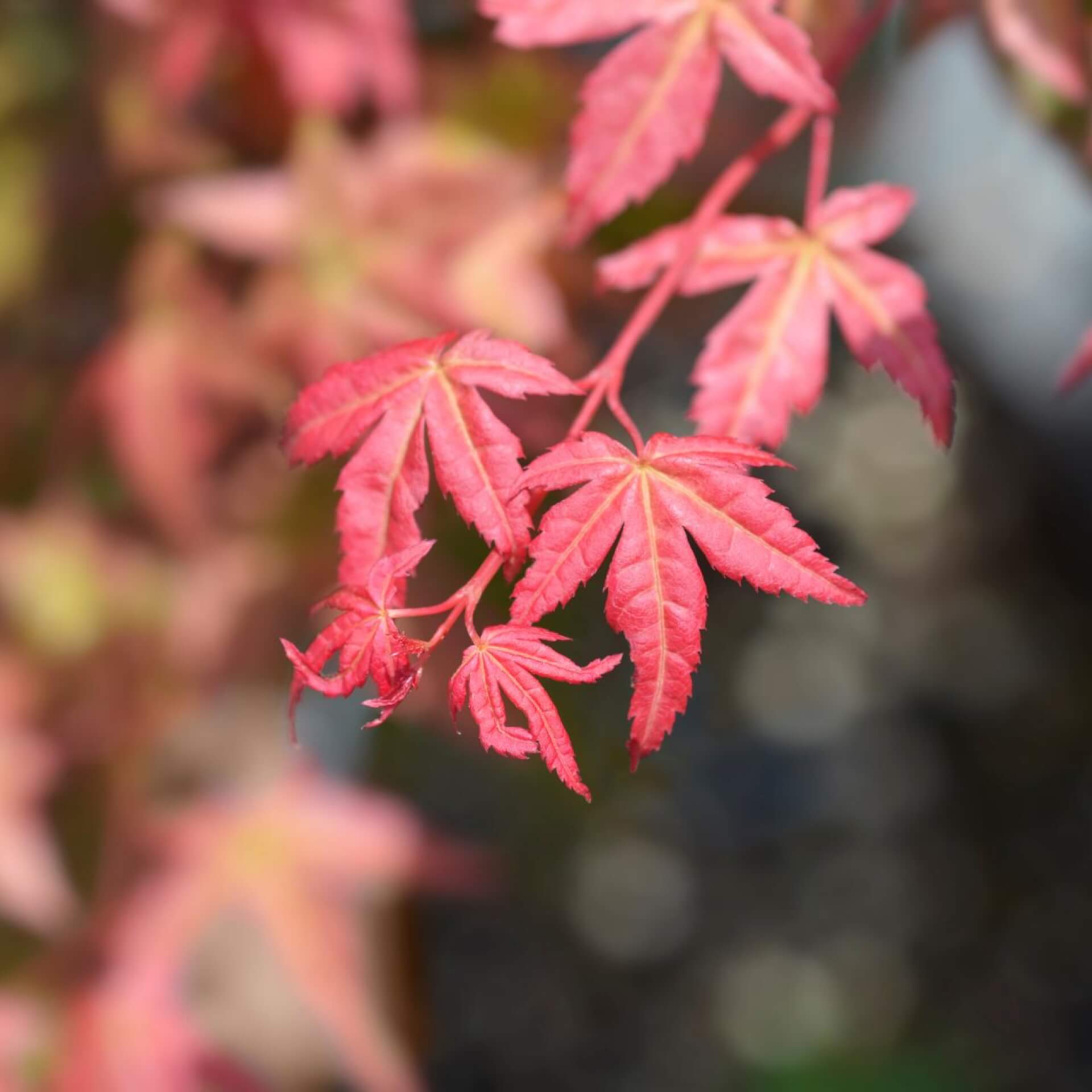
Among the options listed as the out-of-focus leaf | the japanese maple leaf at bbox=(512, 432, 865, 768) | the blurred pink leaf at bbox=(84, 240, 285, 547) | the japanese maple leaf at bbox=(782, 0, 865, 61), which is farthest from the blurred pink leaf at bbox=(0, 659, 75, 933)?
the japanese maple leaf at bbox=(782, 0, 865, 61)

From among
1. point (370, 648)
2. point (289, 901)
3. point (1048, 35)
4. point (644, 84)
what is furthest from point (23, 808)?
point (1048, 35)

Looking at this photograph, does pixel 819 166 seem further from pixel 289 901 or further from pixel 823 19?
pixel 289 901

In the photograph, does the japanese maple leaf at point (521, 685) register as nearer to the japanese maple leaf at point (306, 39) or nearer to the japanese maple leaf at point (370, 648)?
the japanese maple leaf at point (370, 648)

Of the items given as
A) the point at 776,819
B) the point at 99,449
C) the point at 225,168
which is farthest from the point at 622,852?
the point at 225,168

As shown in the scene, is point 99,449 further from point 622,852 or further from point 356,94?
point 622,852

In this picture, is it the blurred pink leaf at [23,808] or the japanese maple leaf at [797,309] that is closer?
the japanese maple leaf at [797,309]

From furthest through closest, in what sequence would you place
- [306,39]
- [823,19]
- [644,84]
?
1. [306,39]
2. [823,19]
3. [644,84]

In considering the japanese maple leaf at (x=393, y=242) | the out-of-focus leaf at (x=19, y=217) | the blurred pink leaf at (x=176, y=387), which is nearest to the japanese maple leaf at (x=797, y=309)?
the japanese maple leaf at (x=393, y=242)
